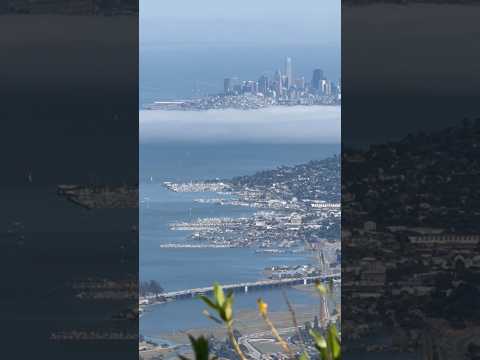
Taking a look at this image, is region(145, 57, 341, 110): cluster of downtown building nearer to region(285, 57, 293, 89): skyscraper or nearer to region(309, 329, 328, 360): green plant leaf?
region(285, 57, 293, 89): skyscraper

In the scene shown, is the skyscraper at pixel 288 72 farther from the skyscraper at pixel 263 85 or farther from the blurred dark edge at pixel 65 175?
the blurred dark edge at pixel 65 175

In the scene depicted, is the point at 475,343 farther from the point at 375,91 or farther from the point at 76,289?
the point at 76,289

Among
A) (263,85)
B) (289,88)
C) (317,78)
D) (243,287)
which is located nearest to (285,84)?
(289,88)

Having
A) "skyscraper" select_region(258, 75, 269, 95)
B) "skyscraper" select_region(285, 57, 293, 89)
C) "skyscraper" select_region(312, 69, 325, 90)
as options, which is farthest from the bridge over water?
"skyscraper" select_region(258, 75, 269, 95)

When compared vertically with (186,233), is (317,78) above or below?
above

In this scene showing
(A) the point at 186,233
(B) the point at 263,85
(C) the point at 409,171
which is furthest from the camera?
(B) the point at 263,85

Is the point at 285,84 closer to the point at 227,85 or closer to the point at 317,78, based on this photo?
the point at 317,78
